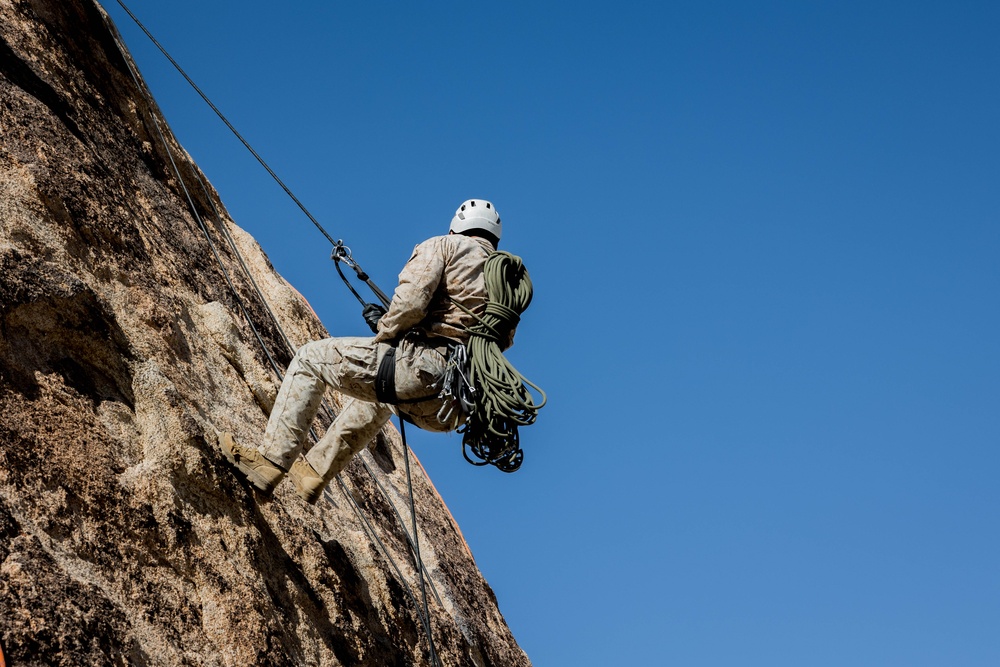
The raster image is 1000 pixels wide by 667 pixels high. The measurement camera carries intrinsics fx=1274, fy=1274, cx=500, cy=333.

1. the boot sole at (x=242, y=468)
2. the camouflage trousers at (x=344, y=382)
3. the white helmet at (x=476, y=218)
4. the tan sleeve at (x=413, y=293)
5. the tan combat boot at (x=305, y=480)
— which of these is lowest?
the boot sole at (x=242, y=468)

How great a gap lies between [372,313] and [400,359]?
554 mm

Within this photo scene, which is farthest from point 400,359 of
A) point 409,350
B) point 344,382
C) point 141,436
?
point 141,436

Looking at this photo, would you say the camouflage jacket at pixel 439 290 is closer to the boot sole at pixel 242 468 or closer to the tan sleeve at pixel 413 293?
the tan sleeve at pixel 413 293

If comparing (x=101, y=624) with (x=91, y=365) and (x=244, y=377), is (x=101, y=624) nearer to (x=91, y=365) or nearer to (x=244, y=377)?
(x=91, y=365)

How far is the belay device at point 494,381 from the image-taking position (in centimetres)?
720

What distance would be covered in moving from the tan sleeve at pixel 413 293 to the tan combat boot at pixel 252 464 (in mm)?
960

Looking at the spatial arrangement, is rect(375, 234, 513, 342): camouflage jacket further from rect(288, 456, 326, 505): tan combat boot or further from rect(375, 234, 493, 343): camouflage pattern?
rect(288, 456, 326, 505): tan combat boot

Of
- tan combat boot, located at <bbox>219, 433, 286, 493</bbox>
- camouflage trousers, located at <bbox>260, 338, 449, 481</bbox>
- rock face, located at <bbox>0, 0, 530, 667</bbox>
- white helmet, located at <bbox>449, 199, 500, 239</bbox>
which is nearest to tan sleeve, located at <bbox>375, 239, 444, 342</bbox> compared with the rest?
camouflage trousers, located at <bbox>260, 338, 449, 481</bbox>

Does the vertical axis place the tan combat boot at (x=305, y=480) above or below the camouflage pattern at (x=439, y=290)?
below

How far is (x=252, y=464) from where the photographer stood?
23.9 feet

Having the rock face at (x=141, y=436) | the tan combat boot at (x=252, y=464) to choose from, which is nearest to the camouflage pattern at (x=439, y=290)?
the tan combat boot at (x=252, y=464)

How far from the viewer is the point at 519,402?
7.18m

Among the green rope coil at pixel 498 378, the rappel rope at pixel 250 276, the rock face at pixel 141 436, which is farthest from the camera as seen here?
the rappel rope at pixel 250 276

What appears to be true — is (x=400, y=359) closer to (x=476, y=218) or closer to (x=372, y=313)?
(x=372, y=313)
